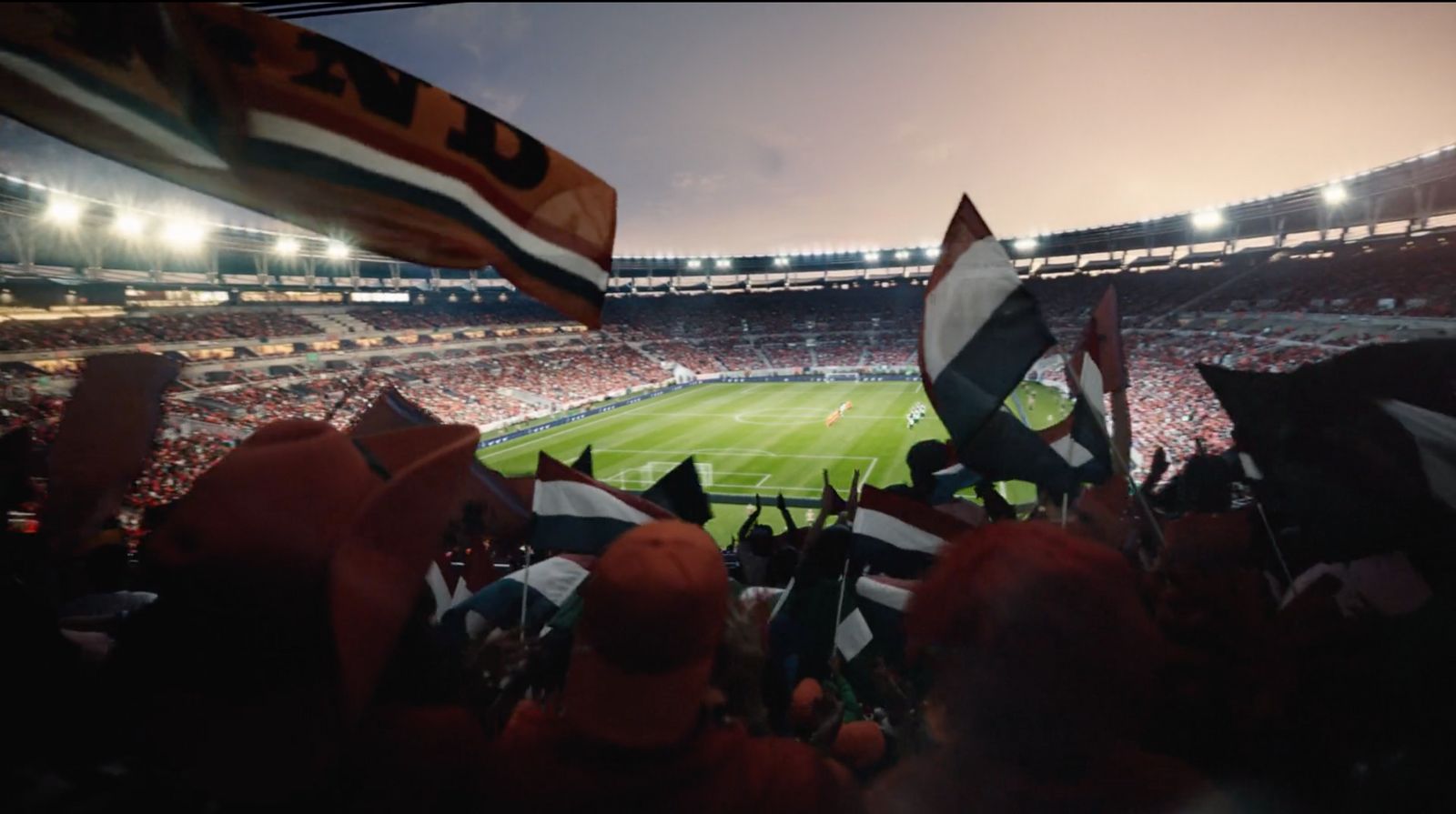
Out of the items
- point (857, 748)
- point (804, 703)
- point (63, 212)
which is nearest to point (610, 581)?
point (857, 748)

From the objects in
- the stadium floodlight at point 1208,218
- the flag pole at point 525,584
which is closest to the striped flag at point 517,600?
the flag pole at point 525,584

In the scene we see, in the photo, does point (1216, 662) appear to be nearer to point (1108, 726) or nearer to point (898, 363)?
point (1108, 726)

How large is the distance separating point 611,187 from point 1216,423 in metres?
24.3

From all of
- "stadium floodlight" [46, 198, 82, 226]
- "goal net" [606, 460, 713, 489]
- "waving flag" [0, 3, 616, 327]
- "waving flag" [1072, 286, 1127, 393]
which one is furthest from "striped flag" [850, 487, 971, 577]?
"stadium floodlight" [46, 198, 82, 226]

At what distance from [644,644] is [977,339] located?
3353 mm

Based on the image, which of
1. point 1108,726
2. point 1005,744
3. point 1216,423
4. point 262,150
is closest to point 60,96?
point 262,150

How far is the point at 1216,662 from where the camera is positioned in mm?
2357

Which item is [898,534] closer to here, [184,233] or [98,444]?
[98,444]

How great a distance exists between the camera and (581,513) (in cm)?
488

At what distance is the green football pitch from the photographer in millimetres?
20859

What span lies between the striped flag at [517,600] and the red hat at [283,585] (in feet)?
6.94

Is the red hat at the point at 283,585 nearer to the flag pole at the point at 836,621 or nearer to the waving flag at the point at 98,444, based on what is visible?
the flag pole at the point at 836,621

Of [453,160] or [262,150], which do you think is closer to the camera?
[262,150]

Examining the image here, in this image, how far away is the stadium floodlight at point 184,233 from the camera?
3075 cm
